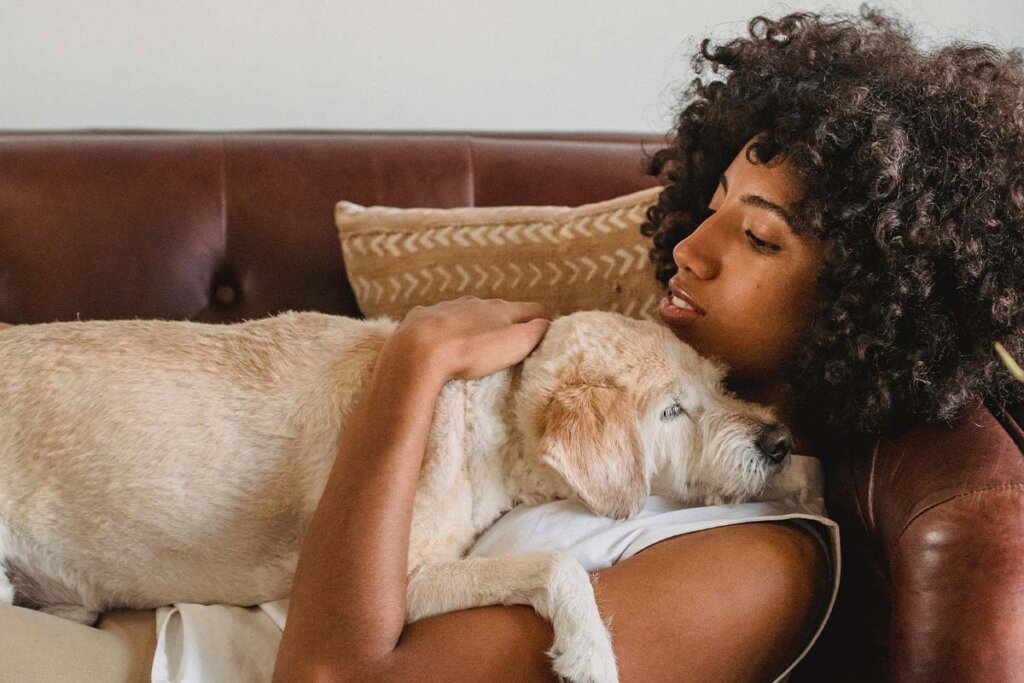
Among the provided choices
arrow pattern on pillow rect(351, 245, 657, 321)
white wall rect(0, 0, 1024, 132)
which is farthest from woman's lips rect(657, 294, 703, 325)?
white wall rect(0, 0, 1024, 132)

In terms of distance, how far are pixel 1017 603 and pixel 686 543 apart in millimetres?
423

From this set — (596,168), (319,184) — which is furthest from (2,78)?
(596,168)

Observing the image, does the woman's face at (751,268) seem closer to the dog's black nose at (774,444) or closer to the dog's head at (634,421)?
the dog's head at (634,421)

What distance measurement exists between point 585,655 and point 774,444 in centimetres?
54

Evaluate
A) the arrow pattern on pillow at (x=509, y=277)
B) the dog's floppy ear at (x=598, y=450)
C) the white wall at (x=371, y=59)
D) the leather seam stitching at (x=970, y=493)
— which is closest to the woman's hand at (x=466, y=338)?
the dog's floppy ear at (x=598, y=450)

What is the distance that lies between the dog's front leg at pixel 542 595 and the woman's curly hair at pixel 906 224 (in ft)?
1.83

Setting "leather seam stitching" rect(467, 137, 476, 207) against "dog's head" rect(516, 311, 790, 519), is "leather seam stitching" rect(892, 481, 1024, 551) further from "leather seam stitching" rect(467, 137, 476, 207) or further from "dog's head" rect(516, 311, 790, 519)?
"leather seam stitching" rect(467, 137, 476, 207)

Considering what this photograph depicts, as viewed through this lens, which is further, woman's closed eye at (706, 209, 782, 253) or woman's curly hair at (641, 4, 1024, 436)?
woman's closed eye at (706, 209, 782, 253)

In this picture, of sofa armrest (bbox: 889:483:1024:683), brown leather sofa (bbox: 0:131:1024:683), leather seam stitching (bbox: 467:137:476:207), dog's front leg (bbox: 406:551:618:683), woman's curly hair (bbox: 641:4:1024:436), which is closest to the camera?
sofa armrest (bbox: 889:483:1024:683)

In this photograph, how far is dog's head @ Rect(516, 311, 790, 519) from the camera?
139 centimetres

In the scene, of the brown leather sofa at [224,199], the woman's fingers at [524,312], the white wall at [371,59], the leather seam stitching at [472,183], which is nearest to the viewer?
the woman's fingers at [524,312]

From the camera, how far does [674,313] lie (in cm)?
165

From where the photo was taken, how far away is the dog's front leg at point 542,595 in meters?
1.16

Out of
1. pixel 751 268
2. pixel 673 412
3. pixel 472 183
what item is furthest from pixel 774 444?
pixel 472 183
